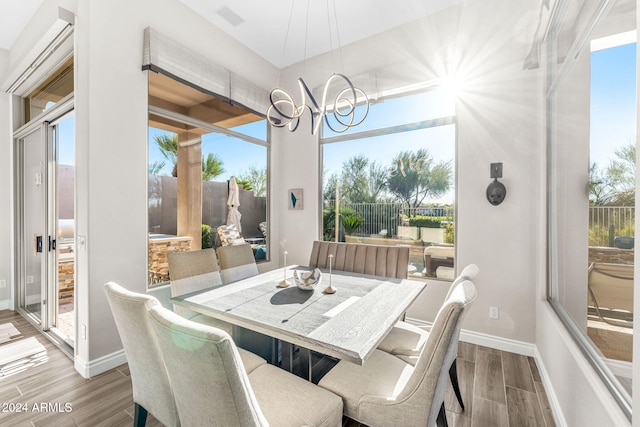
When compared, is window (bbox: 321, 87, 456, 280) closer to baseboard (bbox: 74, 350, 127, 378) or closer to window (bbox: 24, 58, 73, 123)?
baseboard (bbox: 74, 350, 127, 378)

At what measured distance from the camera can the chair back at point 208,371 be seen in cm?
81

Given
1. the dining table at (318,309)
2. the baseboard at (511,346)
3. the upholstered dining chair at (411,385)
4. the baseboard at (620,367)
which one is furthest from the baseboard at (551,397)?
the dining table at (318,309)

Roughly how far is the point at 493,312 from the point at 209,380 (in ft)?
9.28

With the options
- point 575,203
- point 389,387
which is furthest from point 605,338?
point 389,387

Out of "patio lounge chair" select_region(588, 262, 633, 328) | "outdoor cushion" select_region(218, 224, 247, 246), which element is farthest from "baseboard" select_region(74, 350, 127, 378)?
"patio lounge chair" select_region(588, 262, 633, 328)

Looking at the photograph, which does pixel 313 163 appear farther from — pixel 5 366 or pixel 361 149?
pixel 5 366

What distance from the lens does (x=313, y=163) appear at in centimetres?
394

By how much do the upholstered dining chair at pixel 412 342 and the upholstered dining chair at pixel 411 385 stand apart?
0.18 metres

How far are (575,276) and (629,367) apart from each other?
0.82 metres

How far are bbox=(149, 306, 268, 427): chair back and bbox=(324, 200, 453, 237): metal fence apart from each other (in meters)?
2.77

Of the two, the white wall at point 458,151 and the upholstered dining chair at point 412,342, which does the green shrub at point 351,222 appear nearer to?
the white wall at point 458,151

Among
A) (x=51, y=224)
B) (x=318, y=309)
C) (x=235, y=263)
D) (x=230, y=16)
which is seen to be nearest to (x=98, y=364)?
(x=235, y=263)

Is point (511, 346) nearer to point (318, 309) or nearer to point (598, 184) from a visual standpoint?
point (598, 184)

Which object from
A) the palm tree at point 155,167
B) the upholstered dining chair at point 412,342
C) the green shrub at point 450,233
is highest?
the palm tree at point 155,167
